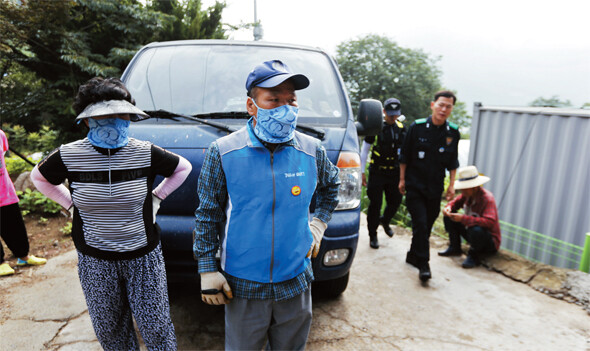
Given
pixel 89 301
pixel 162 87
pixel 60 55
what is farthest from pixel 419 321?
pixel 60 55

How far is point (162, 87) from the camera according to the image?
2.96m

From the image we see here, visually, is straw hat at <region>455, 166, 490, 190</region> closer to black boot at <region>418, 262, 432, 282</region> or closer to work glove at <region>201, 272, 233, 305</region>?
black boot at <region>418, 262, 432, 282</region>

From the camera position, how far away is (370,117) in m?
3.00

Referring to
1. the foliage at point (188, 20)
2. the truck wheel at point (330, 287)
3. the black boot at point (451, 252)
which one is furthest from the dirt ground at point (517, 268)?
the foliage at point (188, 20)

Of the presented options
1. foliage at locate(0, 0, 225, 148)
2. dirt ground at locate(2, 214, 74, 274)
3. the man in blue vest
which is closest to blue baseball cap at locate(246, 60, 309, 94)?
the man in blue vest

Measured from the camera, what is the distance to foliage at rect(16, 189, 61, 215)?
206 inches

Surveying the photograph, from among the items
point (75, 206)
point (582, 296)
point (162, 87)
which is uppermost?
point (162, 87)

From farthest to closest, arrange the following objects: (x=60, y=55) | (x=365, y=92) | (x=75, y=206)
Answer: (x=365, y=92), (x=60, y=55), (x=75, y=206)

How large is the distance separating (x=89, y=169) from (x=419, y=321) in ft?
8.59

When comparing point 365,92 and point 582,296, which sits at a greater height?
point 365,92

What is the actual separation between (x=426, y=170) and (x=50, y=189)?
10.2 feet

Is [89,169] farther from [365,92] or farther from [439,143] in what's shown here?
[365,92]

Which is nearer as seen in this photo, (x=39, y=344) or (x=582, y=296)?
(x=39, y=344)

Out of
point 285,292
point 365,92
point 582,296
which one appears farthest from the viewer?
point 365,92
